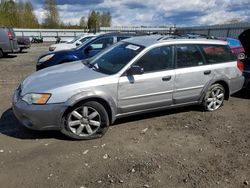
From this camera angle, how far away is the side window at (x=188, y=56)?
548 cm

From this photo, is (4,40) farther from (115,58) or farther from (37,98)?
(37,98)

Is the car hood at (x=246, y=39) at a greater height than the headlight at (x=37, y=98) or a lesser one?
greater

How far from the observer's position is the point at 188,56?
5617 mm

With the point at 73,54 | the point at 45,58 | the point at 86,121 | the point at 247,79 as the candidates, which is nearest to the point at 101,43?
the point at 73,54

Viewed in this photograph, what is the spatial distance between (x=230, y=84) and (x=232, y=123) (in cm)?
105

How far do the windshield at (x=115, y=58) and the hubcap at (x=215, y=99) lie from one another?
6.62 ft

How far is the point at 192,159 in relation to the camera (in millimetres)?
4078

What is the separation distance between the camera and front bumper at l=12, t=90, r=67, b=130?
4.29 metres

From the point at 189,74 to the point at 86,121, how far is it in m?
2.25

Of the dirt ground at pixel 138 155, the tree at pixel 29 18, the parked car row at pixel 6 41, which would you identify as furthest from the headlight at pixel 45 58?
the tree at pixel 29 18

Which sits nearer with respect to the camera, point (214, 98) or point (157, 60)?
point (157, 60)

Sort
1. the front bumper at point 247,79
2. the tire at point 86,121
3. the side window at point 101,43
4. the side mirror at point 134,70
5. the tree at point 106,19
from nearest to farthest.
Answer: the tire at point 86,121
the side mirror at point 134,70
the front bumper at point 247,79
the side window at point 101,43
the tree at point 106,19

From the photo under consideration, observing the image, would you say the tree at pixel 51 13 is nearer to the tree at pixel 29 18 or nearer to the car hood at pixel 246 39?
the tree at pixel 29 18

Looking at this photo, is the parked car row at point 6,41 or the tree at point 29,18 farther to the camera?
the tree at point 29,18
